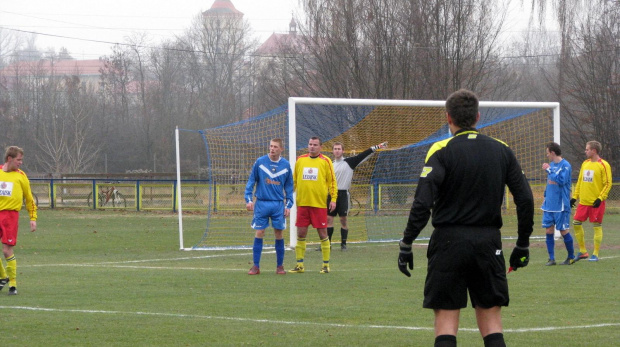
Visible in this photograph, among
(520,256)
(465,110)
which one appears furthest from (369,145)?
(465,110)

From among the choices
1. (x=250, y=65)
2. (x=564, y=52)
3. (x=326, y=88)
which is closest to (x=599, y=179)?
(x=564, y=52)

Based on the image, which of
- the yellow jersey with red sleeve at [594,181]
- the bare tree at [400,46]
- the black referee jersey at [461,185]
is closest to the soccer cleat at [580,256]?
the yellow jersey with red sleeve at [594,181]

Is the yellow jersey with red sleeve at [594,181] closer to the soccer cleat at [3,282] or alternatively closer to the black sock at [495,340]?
the black sock at [495,340]

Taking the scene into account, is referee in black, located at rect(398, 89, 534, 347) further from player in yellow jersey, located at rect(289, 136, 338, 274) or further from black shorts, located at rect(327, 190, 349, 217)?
black shorts, located at rect(327, 190, 349, 217)

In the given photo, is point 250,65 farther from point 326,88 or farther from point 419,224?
point 419,224

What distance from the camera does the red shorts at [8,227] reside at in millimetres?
9734

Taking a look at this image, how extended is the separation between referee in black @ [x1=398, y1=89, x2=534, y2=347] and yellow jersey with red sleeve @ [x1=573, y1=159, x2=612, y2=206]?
8979mm

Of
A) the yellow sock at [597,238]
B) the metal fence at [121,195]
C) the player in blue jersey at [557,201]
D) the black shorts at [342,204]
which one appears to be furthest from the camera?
the metal fence at [121,195]

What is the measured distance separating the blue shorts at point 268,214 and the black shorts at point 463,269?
7.22 meters

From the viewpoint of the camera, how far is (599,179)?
42.9 ft

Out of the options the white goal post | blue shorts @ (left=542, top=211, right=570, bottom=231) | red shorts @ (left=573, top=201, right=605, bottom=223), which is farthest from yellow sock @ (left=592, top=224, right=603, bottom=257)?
the white goal post

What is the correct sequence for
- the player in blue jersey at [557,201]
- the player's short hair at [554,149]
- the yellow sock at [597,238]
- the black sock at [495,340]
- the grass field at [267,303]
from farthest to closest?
the yellow sock at [597,238], the player in blue jersey at [557,201], the player's short hair at [554,149], the grass field at [267,303], the black sock at [495,340]

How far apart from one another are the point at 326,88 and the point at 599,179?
71.0 feet

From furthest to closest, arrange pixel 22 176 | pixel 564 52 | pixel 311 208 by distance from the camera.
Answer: pixel 564 52, pixel 311 208, pixel 22 176
